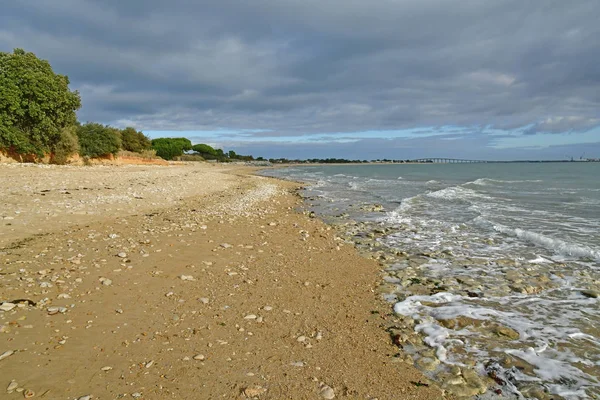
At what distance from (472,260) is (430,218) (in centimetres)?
700

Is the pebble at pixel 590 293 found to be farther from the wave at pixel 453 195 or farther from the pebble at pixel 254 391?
the wave at pixel 453 195

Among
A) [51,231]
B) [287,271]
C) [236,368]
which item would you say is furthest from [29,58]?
[236,368]

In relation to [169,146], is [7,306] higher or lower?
lower

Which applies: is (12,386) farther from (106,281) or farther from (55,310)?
(106,281)

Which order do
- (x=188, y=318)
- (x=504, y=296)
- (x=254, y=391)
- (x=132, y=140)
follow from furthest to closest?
(x=132, y=140) < (x=504, y=296) < (x=188, y=318) < (x=254, y=391)

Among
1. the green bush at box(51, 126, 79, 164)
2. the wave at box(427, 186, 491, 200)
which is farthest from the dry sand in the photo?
the green bush at box(51, 126, 79, 164)

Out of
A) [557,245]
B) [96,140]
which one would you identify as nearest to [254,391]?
[557,245]

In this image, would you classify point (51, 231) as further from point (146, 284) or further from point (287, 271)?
point (287, 271)

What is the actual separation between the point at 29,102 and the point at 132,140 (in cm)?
3661

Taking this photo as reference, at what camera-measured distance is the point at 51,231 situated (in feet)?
32.3

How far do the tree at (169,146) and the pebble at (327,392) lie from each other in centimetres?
10086

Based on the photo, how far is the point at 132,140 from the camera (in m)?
66.2

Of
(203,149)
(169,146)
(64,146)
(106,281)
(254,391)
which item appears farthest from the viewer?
(203,149)

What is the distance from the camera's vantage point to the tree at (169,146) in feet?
322
